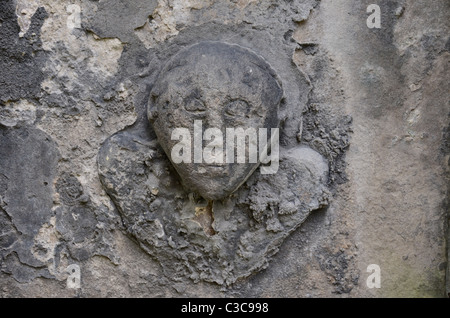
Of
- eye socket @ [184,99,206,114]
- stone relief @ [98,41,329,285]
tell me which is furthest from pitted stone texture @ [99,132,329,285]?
eye socket @ [184,99,206,114]

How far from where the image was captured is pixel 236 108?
1396mm

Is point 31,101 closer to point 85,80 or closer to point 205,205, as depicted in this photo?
point 85,80

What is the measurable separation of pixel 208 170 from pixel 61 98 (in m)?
0.44

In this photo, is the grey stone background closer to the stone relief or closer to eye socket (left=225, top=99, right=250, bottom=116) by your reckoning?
the stone relief

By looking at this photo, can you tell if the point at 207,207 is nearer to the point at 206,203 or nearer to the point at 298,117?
the point at 206,203

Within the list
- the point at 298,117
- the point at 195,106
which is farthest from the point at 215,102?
the point at 298,117

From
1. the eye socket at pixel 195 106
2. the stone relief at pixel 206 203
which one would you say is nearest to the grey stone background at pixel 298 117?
the stone relief at pixel 206 203

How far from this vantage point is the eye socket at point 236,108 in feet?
4.58

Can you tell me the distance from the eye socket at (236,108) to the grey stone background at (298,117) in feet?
0.65

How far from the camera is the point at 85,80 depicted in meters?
1.52

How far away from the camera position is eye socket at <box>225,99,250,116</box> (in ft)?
4.58

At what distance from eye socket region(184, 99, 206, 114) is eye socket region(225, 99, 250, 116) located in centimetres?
6

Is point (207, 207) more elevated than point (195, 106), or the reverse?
point (195, 106)

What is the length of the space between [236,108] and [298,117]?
219 millimetres
